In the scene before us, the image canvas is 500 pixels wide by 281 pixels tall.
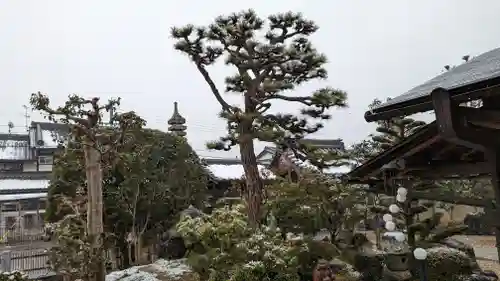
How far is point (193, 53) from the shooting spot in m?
10.0

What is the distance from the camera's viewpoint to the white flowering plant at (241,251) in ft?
20.8

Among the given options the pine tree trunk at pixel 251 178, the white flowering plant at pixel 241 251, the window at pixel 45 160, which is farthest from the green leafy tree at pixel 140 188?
the window at pixel 45 160

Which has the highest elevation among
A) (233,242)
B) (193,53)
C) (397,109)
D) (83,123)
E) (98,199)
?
(193,53)

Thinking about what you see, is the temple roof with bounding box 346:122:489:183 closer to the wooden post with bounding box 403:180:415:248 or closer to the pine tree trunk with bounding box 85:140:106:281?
the wooden post with bounding box 403:180:415:248

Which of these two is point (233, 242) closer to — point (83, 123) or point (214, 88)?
point (83, 123)

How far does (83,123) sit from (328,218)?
4.93 m

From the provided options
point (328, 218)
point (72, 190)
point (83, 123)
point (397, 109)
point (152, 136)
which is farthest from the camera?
point (152, 136)

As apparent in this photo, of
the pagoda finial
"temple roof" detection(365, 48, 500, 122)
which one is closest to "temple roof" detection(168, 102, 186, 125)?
the pagoda finial

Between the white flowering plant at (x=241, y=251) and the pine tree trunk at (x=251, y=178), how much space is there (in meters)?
2.00

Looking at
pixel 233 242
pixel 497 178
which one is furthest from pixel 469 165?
pixel 233 242

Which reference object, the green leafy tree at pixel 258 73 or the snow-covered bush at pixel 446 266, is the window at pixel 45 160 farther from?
the snow-covered bush at pixel 446 266

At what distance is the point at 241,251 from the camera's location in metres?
6.60

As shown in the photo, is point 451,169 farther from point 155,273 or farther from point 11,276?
point 155,273

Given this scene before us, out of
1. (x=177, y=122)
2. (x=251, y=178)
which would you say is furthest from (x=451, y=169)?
(x=177, y=122)
